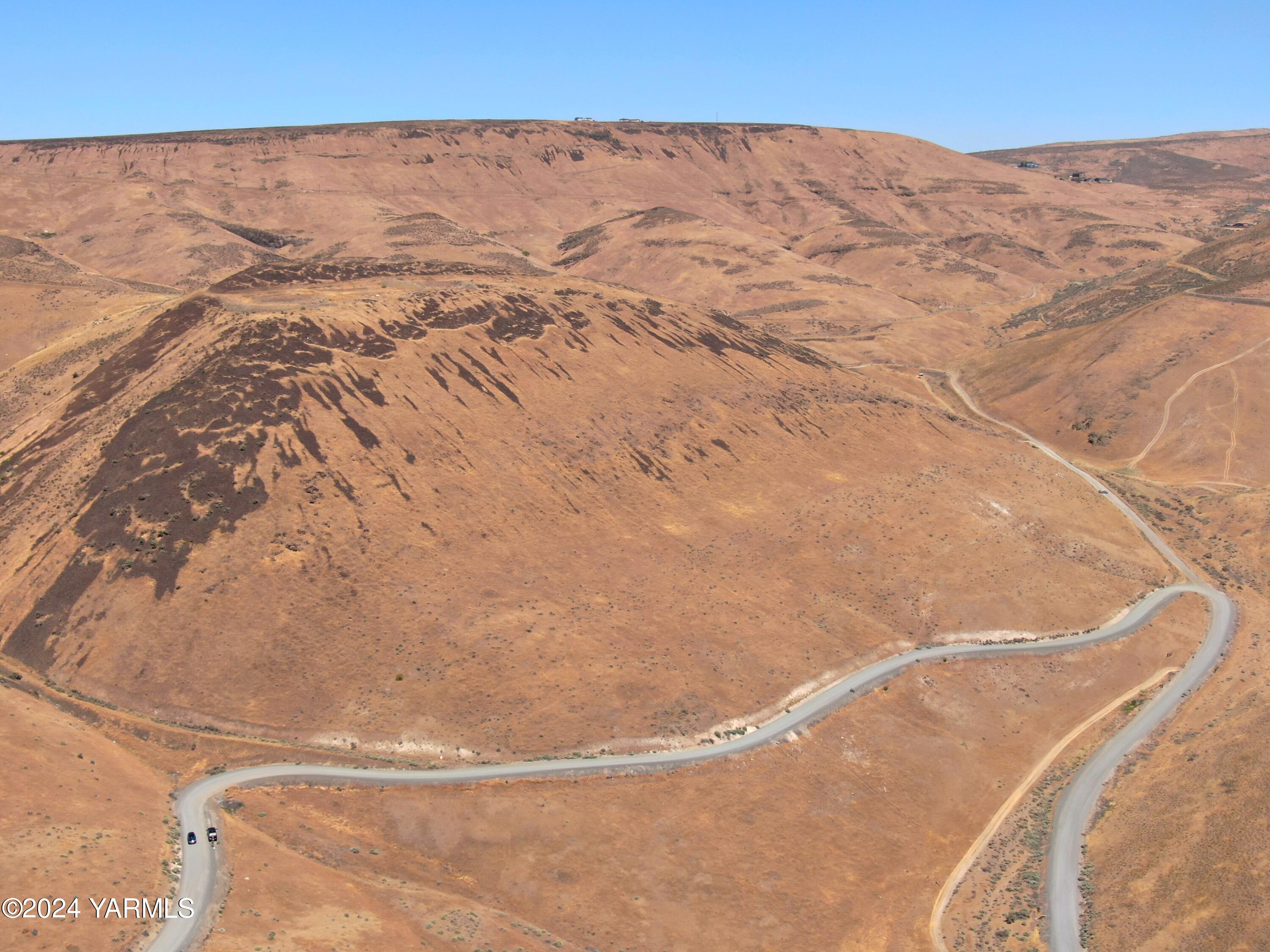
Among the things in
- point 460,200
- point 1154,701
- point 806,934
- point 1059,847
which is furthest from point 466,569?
point 460,200

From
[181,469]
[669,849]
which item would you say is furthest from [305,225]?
[669,849]

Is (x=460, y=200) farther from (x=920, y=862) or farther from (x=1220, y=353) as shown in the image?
(x=920, y=862)

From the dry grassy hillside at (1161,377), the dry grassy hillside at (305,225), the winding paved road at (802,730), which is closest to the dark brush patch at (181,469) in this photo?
the winding paved road at (802,730)

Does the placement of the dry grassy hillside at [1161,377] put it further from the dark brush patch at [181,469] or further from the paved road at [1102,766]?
the dark brush patch at [181,469]

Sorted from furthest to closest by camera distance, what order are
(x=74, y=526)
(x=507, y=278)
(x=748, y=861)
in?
(x=507, y=278)
(x=74, y=526)
(x=748, y=861)

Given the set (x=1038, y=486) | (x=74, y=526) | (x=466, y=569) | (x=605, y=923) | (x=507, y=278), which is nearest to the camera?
(x=605, y=923)

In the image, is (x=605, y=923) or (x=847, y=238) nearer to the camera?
(x=605, y=923)
